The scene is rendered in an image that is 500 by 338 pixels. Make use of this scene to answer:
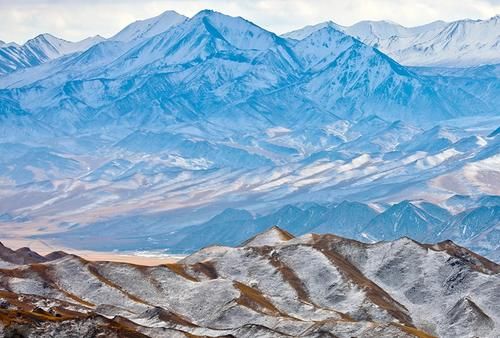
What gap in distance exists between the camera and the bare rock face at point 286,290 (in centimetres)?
12812

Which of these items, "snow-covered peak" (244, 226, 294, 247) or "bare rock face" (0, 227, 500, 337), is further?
"snow-covered peak" (244, 226, 294, 247)

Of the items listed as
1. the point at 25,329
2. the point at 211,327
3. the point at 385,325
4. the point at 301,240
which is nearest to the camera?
the point at 25,329

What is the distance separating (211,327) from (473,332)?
95.8 ft

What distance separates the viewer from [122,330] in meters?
102

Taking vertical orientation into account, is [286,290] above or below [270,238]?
below

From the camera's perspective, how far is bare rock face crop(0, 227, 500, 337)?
128125 mm

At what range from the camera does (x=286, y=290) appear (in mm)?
153500

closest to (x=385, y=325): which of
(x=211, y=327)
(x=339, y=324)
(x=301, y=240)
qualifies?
(x=339, y=324)

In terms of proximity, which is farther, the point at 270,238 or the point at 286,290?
the point at 270,238

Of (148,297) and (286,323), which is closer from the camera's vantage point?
(286,323)

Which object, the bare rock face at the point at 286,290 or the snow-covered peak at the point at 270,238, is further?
the snow-covered peak at the point at 270,238

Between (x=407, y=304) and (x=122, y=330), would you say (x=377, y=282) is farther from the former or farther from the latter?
(x=122, y=330)

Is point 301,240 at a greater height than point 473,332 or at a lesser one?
greater

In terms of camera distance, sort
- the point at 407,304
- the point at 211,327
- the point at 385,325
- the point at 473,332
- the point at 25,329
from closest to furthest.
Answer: the point at 25,329, the point at 385,325, the point at 211,327, the point at 473,332, the point at 407,304
